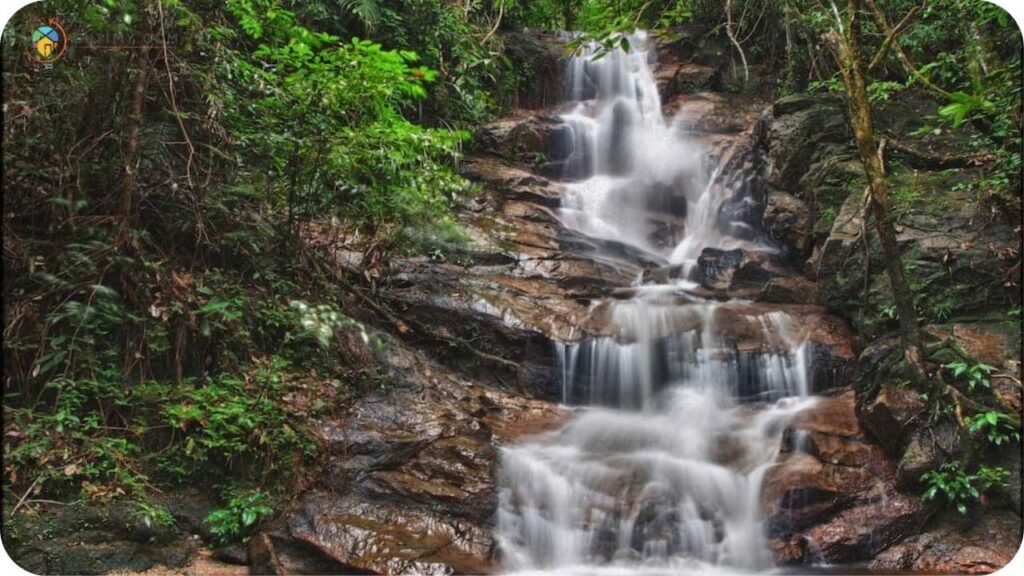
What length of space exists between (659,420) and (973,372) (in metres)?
2.66

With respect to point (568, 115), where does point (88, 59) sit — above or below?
below

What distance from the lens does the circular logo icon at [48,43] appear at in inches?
181

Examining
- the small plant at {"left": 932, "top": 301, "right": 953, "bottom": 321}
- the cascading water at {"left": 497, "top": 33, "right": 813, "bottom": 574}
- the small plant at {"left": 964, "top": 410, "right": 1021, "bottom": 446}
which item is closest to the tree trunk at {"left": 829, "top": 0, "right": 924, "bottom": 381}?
the small plant at {"left": 964, "top": 410, "right": 1021, "bottom": 446}

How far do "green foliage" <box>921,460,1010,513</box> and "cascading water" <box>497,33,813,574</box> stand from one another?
3.80ft

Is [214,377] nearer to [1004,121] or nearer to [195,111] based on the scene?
[195,111]

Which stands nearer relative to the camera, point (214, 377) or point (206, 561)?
point (206, 561)

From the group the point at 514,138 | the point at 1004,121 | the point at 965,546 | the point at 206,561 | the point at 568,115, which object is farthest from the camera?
the point at 568,115

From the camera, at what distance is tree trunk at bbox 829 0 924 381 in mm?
5395

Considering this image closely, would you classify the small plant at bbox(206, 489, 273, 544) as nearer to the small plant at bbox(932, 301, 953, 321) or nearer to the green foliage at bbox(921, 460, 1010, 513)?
the green foliage at bbox(921, 460, 1010, 513)

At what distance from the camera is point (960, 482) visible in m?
4.87

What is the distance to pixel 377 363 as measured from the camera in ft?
20.6

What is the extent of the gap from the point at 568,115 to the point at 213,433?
9.40 meters

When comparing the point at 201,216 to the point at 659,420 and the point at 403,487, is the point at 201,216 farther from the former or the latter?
the point at 659,420

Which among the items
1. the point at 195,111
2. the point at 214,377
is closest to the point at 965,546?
the point at 214,377
